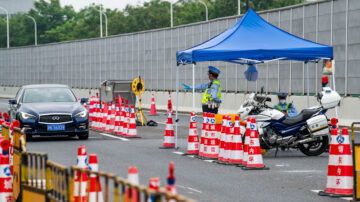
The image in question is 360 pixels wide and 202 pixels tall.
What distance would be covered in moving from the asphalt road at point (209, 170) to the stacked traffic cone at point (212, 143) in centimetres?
38

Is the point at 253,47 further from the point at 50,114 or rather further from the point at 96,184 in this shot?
the point at 96,184

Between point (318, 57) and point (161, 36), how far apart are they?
29158mm

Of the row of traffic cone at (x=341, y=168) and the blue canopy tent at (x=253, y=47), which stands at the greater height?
the blue canopy tent at (x=253, y=47)

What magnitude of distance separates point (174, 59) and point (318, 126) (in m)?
28.8

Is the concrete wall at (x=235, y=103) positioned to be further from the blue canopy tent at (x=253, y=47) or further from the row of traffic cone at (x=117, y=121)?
the blue canopy tent at (x=253, y=47)

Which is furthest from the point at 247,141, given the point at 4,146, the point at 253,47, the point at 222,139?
the point at 4,146

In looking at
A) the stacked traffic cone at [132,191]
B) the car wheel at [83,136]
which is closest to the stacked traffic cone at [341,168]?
the stacked traffic cone at [132,191]

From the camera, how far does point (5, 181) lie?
8.71 m

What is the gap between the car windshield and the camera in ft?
70.1

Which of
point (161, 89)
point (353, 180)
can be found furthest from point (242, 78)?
point (353, 180)

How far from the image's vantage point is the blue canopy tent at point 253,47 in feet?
56.4

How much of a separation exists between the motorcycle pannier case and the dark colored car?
6.72 m

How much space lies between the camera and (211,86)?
17.5 metres

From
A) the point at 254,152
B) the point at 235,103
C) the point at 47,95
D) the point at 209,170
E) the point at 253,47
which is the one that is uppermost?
the point at 253,47
